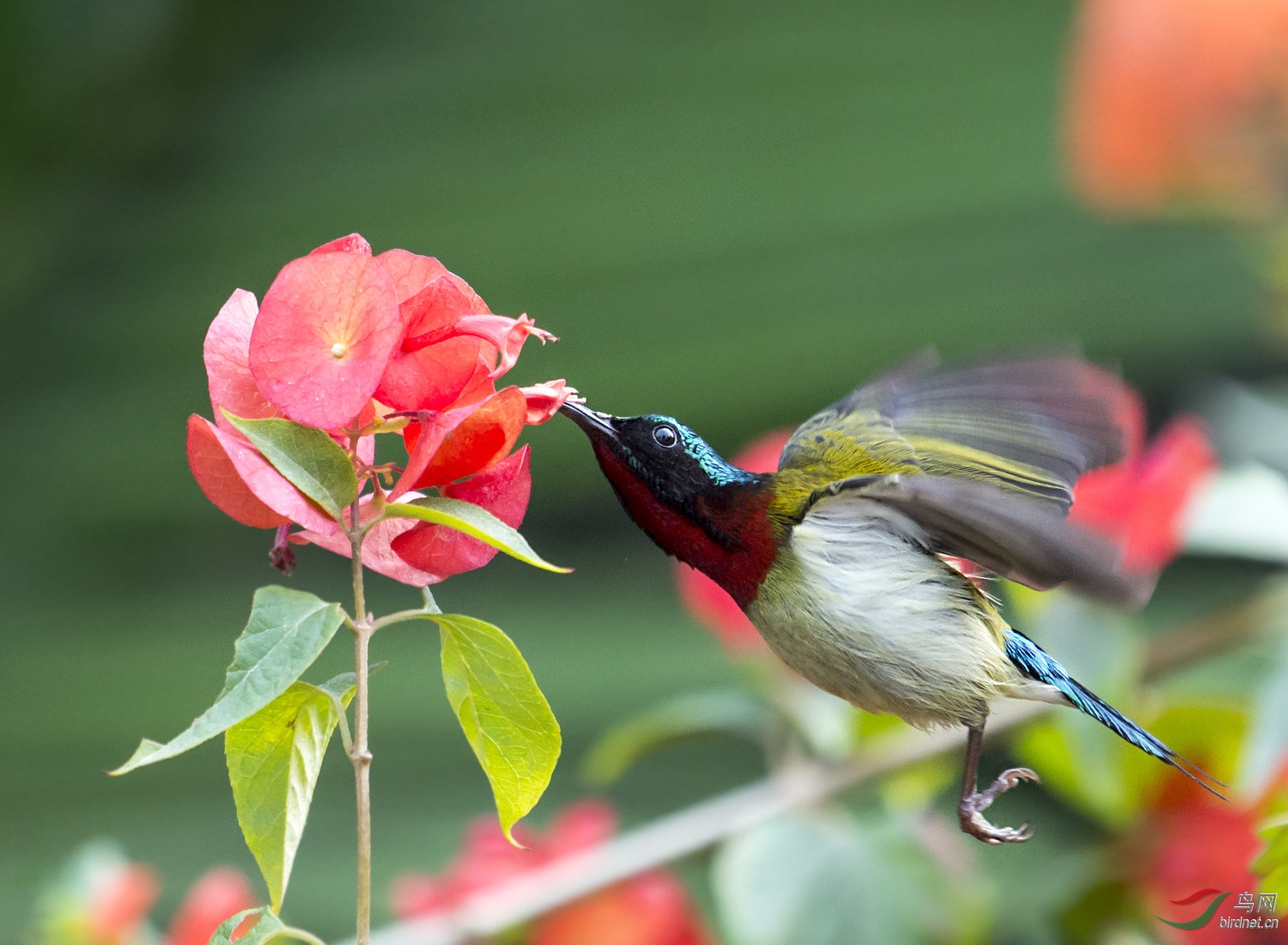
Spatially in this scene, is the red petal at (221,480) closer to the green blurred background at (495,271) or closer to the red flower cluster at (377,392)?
the red flower cluster at (377,392)

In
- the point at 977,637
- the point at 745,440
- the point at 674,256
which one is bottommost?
the point at 745,440

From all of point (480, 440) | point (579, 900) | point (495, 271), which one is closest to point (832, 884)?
point (579, 900)

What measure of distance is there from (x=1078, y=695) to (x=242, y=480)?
203mm

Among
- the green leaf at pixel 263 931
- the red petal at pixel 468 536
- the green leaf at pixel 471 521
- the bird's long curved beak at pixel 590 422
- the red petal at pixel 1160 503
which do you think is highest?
the green leaf at pixel 471 521

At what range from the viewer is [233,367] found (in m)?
0.21

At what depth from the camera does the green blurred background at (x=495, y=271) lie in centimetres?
107

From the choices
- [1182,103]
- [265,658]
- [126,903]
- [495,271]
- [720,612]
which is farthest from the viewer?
[495,271]

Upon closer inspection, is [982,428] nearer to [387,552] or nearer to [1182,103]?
[387,552]

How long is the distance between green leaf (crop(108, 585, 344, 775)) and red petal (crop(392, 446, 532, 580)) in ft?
0.12

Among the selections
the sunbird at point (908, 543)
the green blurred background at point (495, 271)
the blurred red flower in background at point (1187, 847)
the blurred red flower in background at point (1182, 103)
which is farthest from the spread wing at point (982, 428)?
the green blurred background at point (495, 271)

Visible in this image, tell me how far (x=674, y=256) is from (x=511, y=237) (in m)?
0.18

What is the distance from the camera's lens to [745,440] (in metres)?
1.15

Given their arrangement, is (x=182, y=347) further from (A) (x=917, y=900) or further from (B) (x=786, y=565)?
(B) (x=786, y=565)

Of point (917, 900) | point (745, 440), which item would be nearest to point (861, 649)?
point (917, 900)
